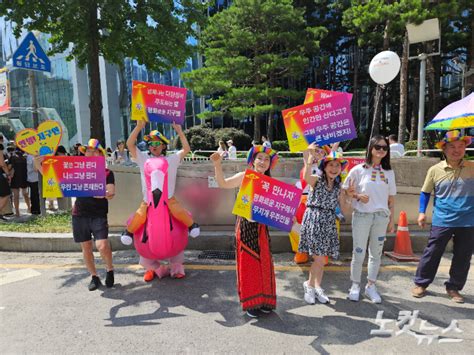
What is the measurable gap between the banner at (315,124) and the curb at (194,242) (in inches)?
80.4

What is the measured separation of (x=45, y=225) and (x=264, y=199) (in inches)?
197

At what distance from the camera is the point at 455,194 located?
3668 millimetres

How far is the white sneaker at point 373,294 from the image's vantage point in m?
3.73

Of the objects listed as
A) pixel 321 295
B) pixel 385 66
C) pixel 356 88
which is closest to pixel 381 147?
pixel 321 295

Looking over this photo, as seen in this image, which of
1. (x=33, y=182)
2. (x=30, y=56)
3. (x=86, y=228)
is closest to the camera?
(x=86, y=228)

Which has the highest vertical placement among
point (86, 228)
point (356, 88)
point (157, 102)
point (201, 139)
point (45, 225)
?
point (356, 88)

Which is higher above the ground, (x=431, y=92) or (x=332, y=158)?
(x=431, y=92)

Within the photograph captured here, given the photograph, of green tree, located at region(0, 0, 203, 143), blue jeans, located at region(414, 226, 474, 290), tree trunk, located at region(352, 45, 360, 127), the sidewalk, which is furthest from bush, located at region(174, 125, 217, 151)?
blue jeans, located at region(414, 226, 474, 290)

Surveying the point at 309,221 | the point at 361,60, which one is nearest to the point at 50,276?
the point at 309,221

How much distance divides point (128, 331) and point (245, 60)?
54.0ft

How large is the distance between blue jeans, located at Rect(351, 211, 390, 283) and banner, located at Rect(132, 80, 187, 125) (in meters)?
2.39

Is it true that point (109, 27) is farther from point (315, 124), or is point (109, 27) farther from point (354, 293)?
point (354, 293)

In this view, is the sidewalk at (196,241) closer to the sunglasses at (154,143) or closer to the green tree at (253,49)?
the sunglasses at (154,143)

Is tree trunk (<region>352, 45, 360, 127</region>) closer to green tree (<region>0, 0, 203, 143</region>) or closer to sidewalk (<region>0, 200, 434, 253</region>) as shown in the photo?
green tree (<region>0, 0, 203, 143</region>)
